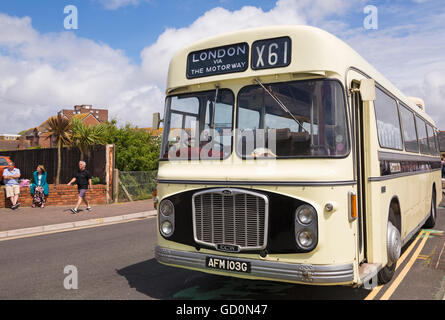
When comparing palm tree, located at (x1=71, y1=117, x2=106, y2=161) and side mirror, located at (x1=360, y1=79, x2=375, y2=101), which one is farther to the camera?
palm tree, located at (x1=71, y1=117, x2=106, y2=161)

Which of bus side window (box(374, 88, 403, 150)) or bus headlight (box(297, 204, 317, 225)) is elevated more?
bus side window (box(374, 88, 403, 150))

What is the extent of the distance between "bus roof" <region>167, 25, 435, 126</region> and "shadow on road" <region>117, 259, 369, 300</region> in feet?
8.89

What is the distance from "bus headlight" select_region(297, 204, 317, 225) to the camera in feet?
14.2

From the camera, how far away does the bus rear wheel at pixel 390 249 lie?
5.57 metres

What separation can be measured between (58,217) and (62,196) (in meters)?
3.59

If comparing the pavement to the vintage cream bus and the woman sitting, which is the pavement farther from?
the vintage cream bus

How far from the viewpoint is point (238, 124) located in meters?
4.98

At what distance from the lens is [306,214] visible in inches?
172

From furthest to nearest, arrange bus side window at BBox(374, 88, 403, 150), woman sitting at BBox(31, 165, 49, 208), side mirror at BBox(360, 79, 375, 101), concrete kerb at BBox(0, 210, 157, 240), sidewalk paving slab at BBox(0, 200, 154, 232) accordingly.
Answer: woman sitting at BBox(31, 165, 49, 208) < sidewalk paving slab at BBox(0, 200, 154, 232) < concrete kerb at BBox(0, 210, 157, 240) < bus side window at BBox(374, 88, 403, 150) < side mirror at BBox(360, 79, 375, 101)

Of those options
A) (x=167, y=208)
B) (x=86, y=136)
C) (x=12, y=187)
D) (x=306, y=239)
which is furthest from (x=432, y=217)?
(x=86, y=136)

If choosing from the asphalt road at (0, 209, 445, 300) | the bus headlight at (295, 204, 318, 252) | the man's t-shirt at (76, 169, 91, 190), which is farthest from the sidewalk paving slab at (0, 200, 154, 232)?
the bus headlight at (295, 204, 318, 252)

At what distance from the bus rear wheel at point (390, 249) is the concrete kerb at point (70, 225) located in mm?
8630

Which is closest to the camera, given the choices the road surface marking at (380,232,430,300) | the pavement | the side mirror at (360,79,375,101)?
the side mirror at (360,79,375,101)
